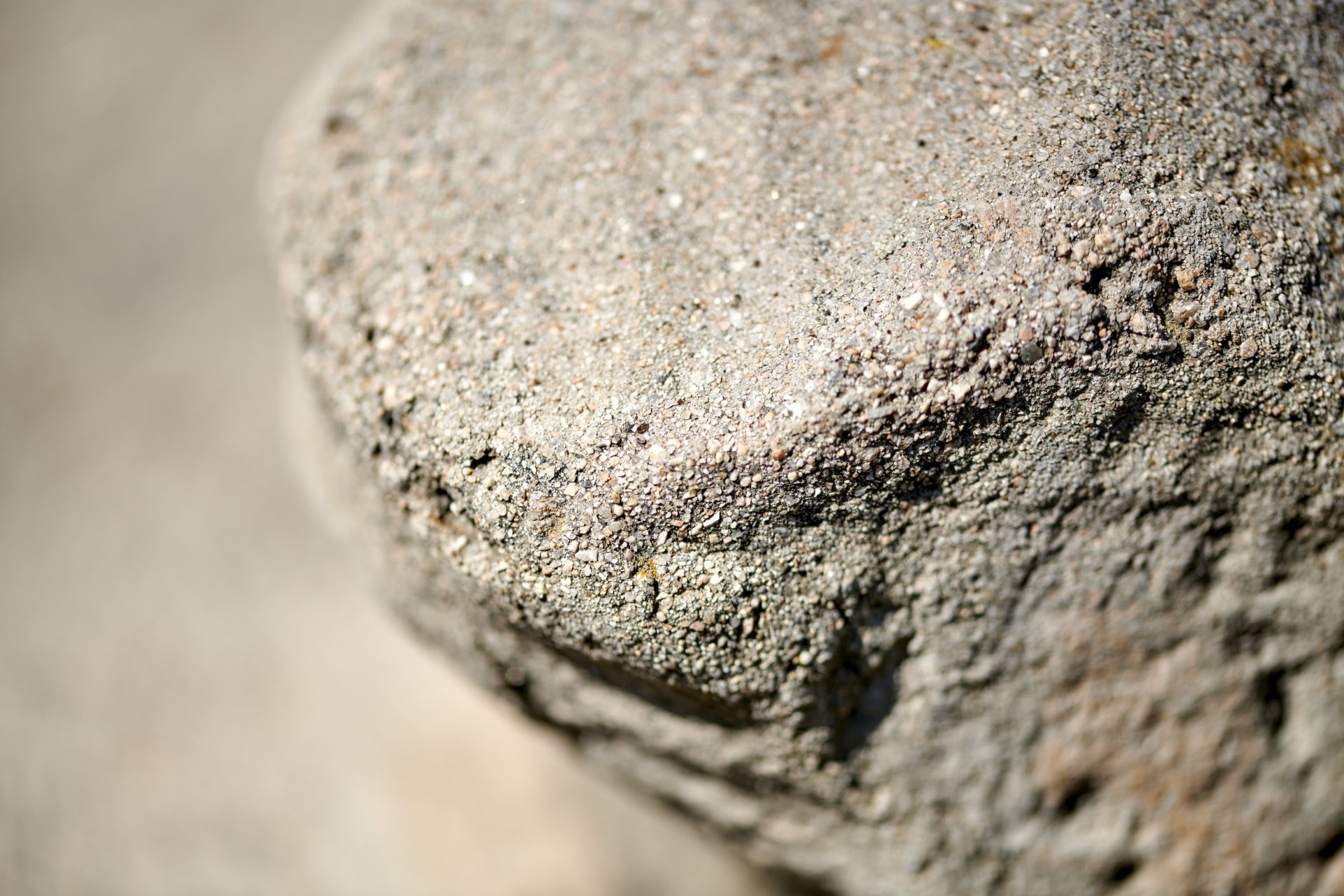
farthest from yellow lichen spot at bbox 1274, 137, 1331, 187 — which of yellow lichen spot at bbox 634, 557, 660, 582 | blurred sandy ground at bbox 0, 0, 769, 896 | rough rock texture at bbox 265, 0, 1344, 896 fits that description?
blurred sandy ground at bbox 0, 0, 769, 896

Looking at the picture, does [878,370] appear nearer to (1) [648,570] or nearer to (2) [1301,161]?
(1) [648,570]

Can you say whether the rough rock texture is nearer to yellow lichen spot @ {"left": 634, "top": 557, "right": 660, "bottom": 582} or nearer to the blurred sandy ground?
yellow lichen spot @ {"left": 634, "top": 557, "right": 660, "bottom": 582}

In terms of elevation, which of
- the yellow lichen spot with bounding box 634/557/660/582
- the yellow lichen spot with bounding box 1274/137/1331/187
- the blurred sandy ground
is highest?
the yellow lichen spot with bounding box 1274/137/1331/187

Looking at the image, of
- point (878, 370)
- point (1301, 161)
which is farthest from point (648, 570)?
point (1301, 161)

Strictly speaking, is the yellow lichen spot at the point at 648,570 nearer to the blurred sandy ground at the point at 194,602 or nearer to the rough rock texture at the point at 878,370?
the rough rock texture at the point at 878,370

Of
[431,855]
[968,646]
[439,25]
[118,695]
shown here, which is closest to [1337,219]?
[968,646]

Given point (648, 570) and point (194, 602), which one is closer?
point (648, 570)

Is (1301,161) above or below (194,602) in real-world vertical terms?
above
